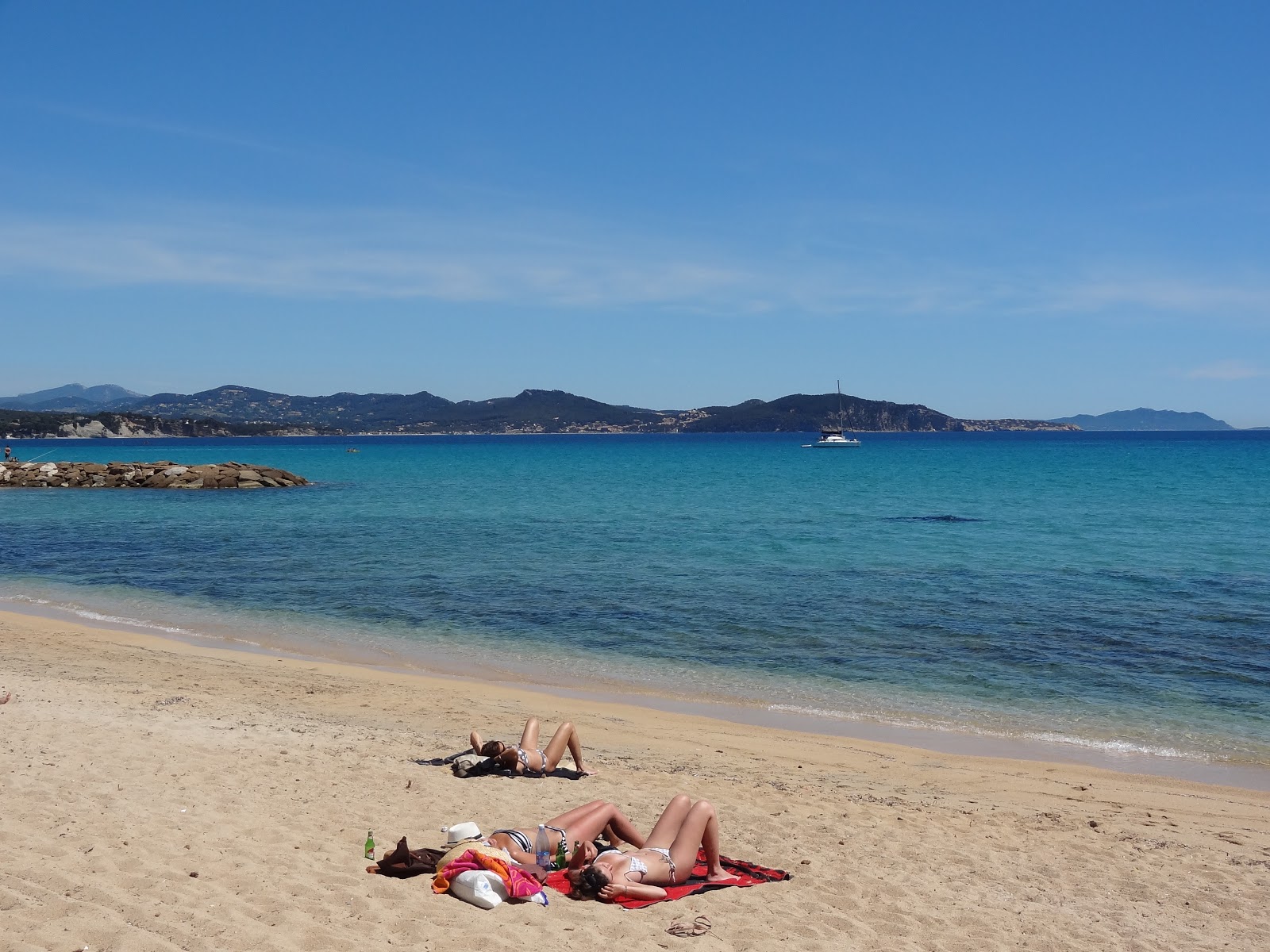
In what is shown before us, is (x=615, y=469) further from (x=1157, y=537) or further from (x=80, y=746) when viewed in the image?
(x=80, y=746)

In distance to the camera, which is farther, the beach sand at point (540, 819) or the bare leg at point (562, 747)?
the bare leg at point (562, 747)

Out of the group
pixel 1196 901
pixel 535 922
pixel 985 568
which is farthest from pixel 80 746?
pixel 985 568

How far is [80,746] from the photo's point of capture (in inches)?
373

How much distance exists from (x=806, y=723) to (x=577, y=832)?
632 cm

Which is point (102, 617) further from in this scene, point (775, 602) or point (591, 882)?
Answer: point (591, 882)

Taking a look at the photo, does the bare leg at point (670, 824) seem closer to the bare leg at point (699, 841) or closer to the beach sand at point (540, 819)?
the bare leg at point (699, 841)

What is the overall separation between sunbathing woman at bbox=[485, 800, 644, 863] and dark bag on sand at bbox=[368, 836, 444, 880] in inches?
19.2

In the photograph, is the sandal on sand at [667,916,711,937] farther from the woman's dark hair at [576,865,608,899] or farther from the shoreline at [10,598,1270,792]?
the shoreline at [10,598,1270,792]

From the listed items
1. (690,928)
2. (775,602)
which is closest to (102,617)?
(775,602)

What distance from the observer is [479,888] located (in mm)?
6465

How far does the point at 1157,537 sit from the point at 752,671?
24.1 metres

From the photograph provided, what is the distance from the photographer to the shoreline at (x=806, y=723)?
11273 millimetres

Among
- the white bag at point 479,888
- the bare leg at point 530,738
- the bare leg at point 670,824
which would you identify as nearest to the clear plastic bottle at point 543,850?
the white bag at point 479,888

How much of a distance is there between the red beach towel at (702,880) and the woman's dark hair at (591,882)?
0.14 meters
